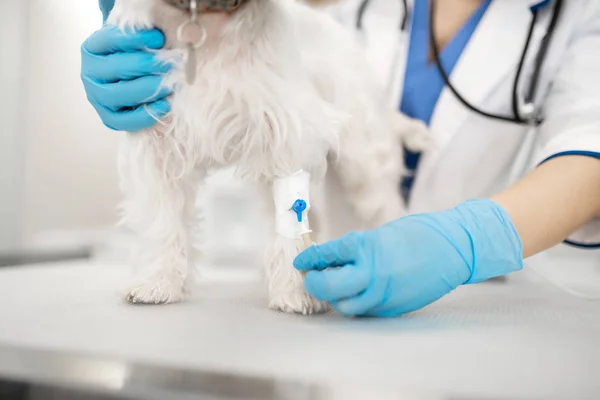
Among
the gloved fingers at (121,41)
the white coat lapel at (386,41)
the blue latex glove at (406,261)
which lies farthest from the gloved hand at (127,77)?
the white coat lapel at (386,41)

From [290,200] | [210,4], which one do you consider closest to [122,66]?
[210,4]

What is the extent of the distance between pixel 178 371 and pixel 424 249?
356mm

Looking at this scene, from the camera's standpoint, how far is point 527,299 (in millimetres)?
840

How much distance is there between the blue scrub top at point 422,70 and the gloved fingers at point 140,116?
0.67 meters

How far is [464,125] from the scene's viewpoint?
42.9 inches

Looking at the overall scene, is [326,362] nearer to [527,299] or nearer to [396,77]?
[527,299]

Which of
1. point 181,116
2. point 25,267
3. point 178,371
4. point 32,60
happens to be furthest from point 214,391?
point 32,60

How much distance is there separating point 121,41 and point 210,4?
0.16 metres

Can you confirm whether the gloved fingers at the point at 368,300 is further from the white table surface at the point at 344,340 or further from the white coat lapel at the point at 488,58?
the white coat lapel at the point at 488,58

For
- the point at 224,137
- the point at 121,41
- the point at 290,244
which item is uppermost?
the point at 121,41

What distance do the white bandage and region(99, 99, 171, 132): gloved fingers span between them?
184mm

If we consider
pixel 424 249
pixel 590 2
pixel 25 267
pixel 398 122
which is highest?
pixel 590 2

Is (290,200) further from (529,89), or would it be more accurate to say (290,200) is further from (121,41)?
(529,89)

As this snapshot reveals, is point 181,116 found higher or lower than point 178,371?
higher
